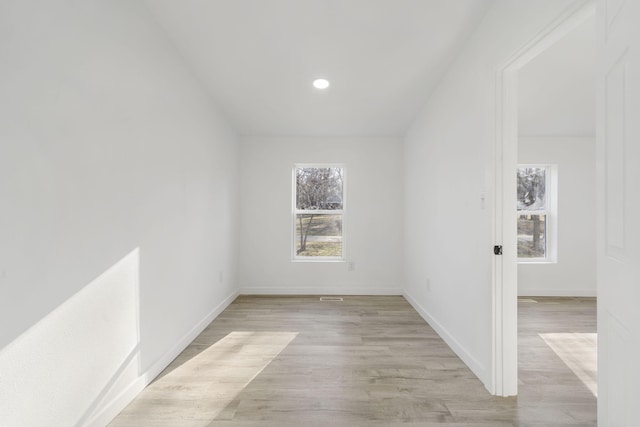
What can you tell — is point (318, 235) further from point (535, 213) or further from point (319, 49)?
point (535, 213)

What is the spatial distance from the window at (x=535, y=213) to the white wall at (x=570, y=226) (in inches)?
4.7

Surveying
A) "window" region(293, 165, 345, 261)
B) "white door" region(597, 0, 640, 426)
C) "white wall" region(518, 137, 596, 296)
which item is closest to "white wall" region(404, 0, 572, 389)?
"white door" region(597, 0, 640, 426)

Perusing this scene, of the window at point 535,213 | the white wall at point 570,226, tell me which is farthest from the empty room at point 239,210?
the window at point 535,213

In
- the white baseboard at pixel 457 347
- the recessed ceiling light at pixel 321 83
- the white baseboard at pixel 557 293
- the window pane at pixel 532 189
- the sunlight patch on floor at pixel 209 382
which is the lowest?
the white baseboard at pixel 557 293

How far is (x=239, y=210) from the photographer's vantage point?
4504mm

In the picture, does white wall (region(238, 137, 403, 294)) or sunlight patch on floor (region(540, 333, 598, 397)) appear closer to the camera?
sunlight patch on floor (region(540, 333, 598, 397))

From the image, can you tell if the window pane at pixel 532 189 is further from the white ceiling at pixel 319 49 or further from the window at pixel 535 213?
the white ceiling at pixel 319 49

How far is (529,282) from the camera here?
15.0 ft

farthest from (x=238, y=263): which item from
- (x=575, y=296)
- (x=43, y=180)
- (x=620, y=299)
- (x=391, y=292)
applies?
(x=575, y=296)

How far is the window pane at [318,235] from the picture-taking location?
184 inches

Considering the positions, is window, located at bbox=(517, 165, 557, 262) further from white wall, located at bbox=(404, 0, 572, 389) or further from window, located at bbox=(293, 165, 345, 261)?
window, located at bbox=(293, 165, 345, 261)

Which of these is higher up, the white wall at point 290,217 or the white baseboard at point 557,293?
the white wall at point 290,217

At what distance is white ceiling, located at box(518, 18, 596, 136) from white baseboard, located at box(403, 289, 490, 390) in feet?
7.21

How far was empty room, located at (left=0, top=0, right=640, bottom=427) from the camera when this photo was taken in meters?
1.18
